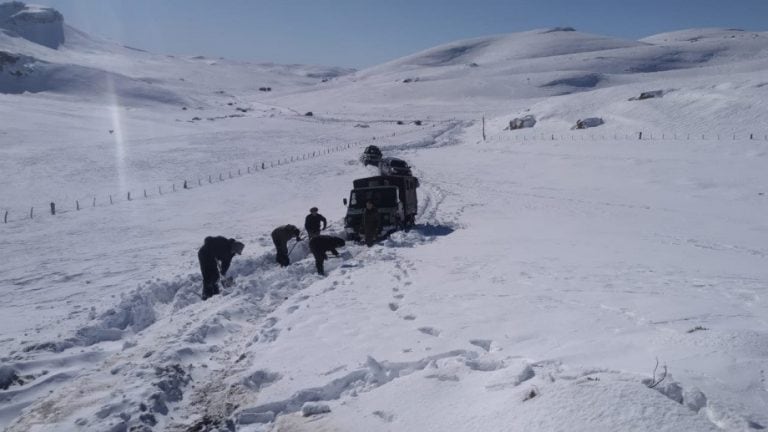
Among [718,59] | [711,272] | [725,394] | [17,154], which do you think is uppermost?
[718,59]

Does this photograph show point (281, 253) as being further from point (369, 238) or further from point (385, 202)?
point (385, 202)

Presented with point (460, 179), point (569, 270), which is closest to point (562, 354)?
point (569, 270)

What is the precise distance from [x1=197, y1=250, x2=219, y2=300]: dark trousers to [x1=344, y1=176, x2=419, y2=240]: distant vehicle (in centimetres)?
631

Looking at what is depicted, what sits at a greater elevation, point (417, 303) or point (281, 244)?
point (281, 244)

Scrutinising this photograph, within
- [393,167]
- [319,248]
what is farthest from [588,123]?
[319,248]

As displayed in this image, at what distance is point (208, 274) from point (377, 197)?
8.26 m

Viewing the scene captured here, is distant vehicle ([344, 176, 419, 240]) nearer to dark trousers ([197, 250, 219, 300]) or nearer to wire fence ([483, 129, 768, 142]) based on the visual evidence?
dark trousers ([197, 250, 219, 300])

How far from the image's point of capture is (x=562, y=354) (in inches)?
249

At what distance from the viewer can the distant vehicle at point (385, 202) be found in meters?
18.4

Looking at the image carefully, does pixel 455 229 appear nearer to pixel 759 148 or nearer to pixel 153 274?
pixel 153 274

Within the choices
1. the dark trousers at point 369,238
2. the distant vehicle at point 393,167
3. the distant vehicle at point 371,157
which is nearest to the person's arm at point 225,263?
the dark trousers at point 369,238

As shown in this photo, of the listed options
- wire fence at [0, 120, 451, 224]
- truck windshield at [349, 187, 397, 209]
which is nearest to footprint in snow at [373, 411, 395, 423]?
truck windshield at [349, 187, 397, 209]

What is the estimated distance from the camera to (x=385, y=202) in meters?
19.2

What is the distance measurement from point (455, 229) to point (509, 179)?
659 inches
